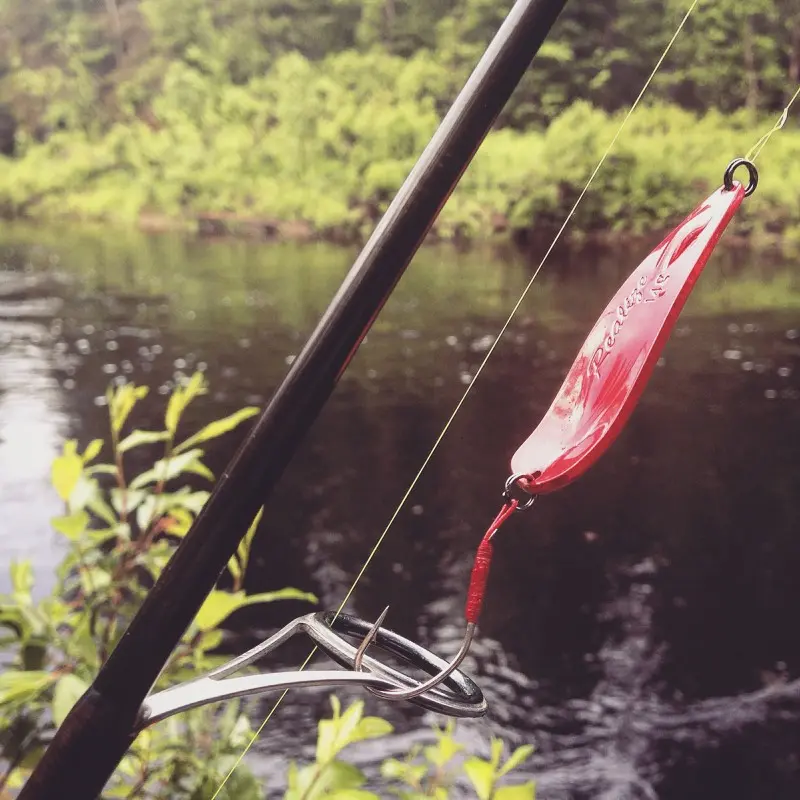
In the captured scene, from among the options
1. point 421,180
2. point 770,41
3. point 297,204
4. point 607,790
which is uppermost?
point 770,41

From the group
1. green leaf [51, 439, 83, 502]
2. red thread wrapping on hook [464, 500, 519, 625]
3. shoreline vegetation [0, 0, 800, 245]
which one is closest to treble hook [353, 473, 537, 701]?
red thread wrapping on hook [464, 500, 519, 625]

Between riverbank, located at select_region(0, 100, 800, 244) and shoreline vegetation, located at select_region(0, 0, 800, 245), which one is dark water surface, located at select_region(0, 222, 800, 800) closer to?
riverbank, located at select_region(0, 100, 800, 244)

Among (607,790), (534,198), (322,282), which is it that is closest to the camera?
(607,790)

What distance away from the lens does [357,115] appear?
26.7 ft

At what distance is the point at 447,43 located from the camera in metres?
6.52

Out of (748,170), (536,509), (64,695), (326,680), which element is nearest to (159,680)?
(64,695)

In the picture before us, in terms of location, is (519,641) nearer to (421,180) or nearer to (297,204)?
(421,180)

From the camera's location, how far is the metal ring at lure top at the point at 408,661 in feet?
0.96

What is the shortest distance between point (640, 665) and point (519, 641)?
0.99 ft

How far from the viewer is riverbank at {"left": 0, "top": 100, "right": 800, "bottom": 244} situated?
6008mm

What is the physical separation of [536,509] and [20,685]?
2.47 meters

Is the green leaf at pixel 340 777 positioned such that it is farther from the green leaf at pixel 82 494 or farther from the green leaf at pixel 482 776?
the green leaf at pixel 82 494

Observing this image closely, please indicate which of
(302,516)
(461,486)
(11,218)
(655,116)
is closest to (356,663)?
(302,516)

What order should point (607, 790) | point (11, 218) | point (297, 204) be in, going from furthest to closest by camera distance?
point (11, 218), point (297, 204), point (607, 790)
